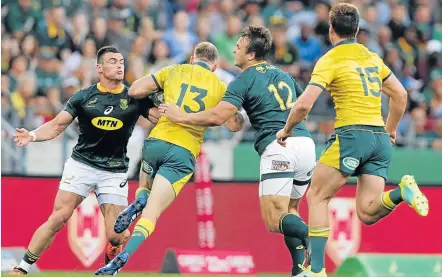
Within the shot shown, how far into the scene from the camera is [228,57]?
22.1 meters

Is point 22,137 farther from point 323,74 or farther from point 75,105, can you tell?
point 323,74

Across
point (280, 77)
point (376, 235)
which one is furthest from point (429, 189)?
point (280, 77)

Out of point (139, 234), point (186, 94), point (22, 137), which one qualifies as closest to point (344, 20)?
point (186, 94)

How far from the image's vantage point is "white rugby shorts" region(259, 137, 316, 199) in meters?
12.7

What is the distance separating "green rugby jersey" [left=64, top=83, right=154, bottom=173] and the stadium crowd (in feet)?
16.1

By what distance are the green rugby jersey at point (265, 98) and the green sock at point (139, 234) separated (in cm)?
147

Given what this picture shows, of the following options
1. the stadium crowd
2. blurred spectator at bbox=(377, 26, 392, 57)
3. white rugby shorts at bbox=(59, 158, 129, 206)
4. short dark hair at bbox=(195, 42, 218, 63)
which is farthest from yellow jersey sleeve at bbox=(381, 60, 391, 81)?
blurred spectator at bbox=(377, 26, 392, 57)

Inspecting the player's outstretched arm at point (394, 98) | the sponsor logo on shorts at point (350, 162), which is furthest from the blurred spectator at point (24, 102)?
the sponsor logo on shorts at point (350, 162)

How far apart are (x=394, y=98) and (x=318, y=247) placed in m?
1.84

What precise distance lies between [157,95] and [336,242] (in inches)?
221

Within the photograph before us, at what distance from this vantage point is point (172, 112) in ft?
41.9

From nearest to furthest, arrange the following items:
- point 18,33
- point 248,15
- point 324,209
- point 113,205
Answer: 1. point 324,209
2. point 113,205
3. point 18,33
4. point 248,15

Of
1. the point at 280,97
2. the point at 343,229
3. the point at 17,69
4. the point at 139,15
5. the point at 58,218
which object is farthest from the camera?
the point at 139,15

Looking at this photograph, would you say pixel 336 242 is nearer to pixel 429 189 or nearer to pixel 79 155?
pixel 429 189
